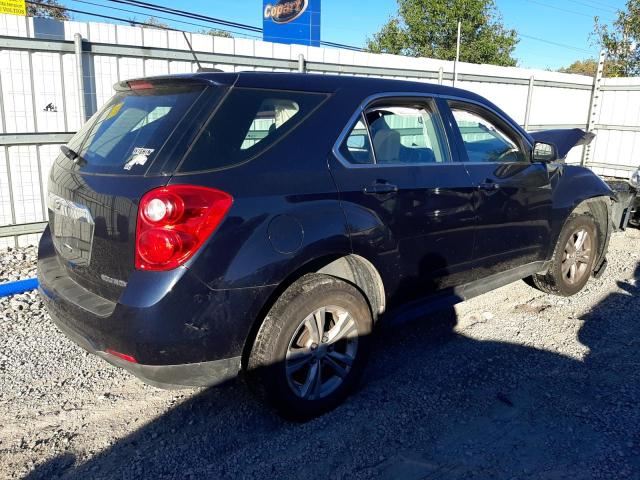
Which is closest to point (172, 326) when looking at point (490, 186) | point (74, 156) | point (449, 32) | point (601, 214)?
point (74, 156)

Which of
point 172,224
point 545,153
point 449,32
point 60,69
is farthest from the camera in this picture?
point 449,32

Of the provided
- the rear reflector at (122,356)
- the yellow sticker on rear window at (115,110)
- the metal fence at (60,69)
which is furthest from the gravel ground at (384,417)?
the metal fence at (60,69)

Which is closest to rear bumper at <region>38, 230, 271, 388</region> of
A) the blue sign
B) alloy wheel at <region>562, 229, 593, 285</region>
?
alloy wheel at <region>562, 229, 593, 285</region>

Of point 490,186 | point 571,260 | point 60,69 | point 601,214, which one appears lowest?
point 571,260

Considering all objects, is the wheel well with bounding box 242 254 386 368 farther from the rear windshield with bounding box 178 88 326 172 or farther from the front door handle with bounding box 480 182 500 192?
the front door handle with bounding box 480 182 500 192

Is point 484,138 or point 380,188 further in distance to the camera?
point 484,138

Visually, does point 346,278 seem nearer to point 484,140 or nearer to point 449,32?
point 484,140

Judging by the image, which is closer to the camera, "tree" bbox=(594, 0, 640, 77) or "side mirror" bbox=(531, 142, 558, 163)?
"side mirror" bbox=(531, 142, 558, 163)

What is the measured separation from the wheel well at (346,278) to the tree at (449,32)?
2943cm

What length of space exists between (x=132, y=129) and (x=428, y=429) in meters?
2.30

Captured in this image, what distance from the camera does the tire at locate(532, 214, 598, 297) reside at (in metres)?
4.82

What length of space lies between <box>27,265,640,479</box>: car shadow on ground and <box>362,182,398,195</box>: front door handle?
2.79 feet

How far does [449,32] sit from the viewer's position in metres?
30.4

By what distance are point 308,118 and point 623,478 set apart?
2.41 metres
